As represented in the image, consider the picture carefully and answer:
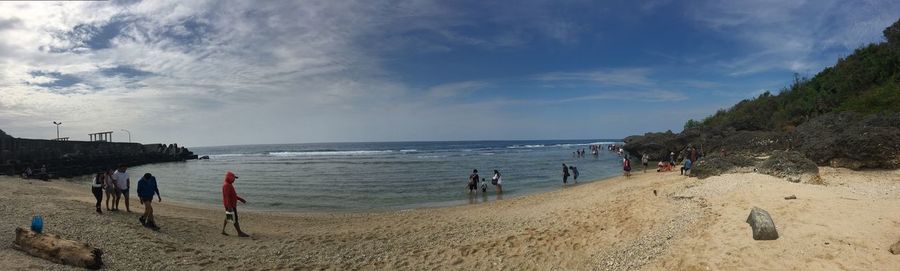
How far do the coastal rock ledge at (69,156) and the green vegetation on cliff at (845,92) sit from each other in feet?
189

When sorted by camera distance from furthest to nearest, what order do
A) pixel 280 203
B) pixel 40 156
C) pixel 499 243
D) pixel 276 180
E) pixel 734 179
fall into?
1. pixel 40 156
2. pixel 276 180
3. pixel 280 203
4. pixel 734 179
5. pixel 499 243

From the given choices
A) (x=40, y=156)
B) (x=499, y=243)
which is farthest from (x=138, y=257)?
(x=40, y=156)

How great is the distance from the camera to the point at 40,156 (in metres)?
42.9

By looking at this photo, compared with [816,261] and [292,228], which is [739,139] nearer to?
[816,261]

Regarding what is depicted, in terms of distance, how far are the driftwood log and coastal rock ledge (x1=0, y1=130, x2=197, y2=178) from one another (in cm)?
3446

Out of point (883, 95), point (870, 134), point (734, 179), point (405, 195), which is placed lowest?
point (405, 195)

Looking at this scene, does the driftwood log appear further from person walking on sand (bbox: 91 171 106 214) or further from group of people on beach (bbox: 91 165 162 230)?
person walking on sand (bbox: 91 171 106 214)

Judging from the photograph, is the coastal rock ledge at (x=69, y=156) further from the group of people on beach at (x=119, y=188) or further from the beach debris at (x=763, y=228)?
the beach debris at (x=763, y=228)

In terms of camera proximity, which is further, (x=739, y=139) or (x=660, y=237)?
(x=739, y=139)

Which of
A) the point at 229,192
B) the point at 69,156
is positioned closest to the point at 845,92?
the point at 229,192

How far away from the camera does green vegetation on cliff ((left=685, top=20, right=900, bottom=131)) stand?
27.1 metres

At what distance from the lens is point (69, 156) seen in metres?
46.7

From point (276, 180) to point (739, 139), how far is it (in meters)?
31.2

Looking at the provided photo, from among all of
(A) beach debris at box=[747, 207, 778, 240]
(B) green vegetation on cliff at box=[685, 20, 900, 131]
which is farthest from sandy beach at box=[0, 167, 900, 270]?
(B) green vegetation on cliff at box=[685, 20, 900, 131]
